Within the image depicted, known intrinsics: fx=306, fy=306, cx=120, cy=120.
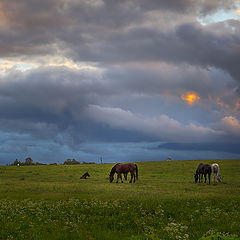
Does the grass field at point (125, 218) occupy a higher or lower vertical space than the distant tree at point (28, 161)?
lower

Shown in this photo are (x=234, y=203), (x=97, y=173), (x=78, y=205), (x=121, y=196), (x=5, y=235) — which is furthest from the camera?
(x=97, y=173)

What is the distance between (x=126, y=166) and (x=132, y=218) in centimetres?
2577

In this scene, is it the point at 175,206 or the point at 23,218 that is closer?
the point at 23,218

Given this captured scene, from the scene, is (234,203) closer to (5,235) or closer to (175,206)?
(175,206)

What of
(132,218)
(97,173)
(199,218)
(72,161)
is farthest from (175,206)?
(72,161)

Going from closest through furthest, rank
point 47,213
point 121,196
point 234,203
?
point 47,213
point 234,203
point 121,196

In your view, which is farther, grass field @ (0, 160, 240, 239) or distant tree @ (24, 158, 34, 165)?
distant tree @ (24, 158, 34, 165)

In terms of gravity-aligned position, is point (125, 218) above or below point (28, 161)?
Result: below

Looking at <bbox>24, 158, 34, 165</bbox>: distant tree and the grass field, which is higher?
<bbox>24, 158, 34, 165</bbox>: distant tree

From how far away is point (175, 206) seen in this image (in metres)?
22.5

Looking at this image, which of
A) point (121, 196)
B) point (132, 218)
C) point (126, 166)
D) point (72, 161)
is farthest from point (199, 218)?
point (72, 161)

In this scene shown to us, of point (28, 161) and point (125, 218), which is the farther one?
point (28, 161)

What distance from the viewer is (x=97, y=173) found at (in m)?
58.9

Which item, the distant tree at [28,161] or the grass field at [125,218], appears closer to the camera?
the grass field at [125,218]
